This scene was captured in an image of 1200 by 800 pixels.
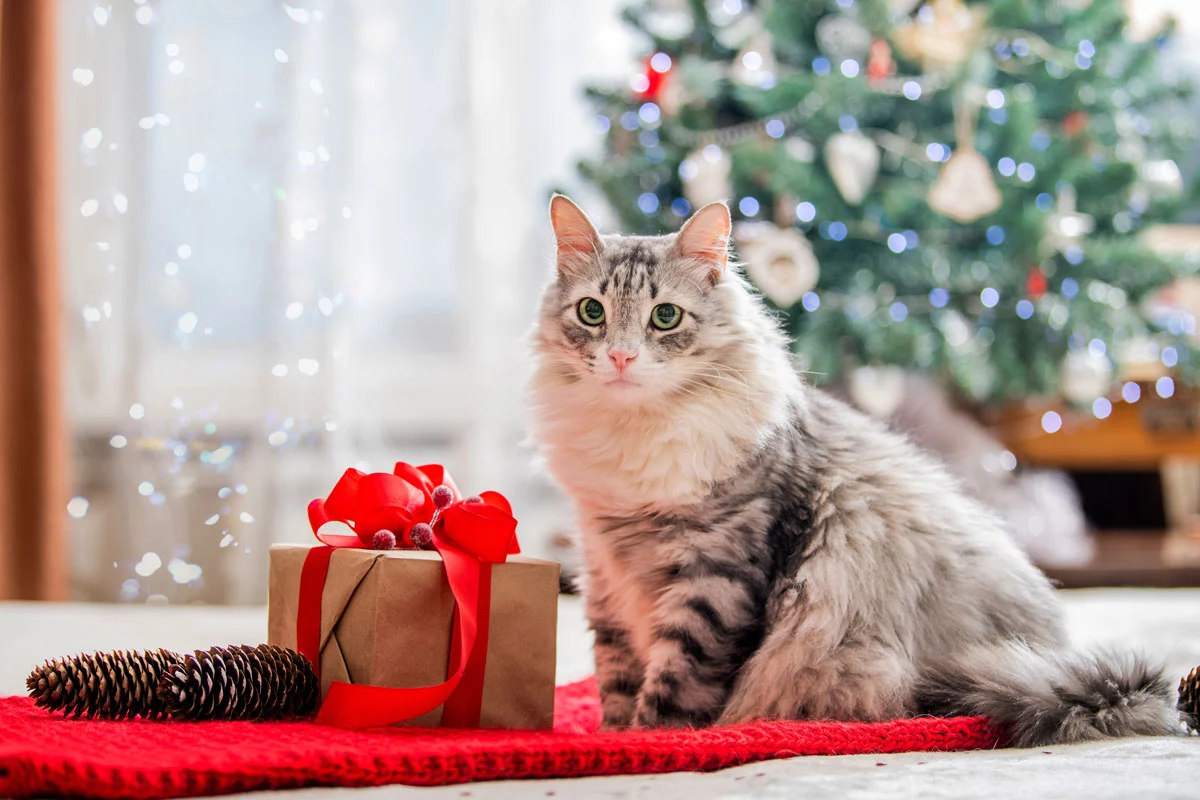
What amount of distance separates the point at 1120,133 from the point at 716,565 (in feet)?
7.13

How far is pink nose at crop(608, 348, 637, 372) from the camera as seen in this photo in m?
1.17

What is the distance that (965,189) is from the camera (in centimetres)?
226

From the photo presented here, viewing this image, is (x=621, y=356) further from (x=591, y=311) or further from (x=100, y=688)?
(x=100, y=688)

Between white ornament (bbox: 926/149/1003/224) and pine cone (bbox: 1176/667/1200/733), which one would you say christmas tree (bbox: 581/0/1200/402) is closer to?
white ornament (bbox: 926/149/1003/224)

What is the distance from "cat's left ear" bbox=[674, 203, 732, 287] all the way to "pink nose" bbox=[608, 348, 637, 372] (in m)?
0.18

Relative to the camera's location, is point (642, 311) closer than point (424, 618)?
No

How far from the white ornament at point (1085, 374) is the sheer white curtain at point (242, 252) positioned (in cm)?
156

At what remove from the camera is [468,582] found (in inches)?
42.1

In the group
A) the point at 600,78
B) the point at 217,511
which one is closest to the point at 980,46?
the point at 600,78

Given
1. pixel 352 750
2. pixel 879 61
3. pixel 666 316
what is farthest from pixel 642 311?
pixel 879 61

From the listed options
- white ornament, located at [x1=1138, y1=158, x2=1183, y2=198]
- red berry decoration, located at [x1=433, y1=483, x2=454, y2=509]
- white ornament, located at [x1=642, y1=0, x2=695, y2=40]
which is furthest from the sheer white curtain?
white ornament, located at [x1=1138, y1=158, x2=1183, y2=198]

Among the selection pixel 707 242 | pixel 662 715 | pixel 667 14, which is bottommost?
pixel 662 715

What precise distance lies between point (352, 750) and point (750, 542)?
0.54 metres

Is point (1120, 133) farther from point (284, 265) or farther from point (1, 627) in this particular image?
point (1, 627)
